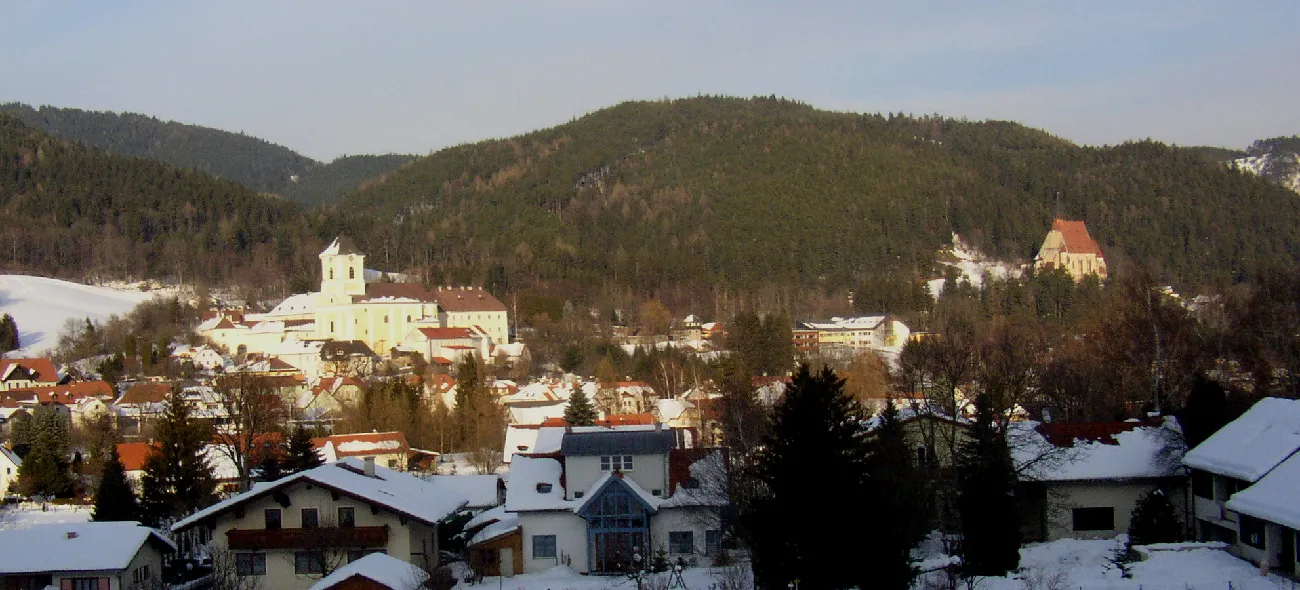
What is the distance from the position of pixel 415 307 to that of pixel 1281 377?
2557 inches

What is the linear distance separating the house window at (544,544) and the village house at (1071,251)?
4539 inches

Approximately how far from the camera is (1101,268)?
5290 inches

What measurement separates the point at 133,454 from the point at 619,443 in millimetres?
24739

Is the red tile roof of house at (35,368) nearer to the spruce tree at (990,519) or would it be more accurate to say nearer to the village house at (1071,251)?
the spruce tree at (990,519)

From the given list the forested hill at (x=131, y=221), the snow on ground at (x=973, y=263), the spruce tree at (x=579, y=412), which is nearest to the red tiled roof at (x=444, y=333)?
the forested hill at (x=131, y=221)

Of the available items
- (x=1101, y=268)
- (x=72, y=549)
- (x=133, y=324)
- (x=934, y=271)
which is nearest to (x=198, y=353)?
(x=133, y=324)

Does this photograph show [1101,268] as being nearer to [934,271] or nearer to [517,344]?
[934,271]

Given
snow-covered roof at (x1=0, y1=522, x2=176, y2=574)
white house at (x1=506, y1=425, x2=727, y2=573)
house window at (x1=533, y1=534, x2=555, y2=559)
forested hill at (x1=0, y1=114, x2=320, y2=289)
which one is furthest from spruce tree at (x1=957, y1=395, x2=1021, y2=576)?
forested hill at (x1=0, y1=114, x2=320, y2=289)

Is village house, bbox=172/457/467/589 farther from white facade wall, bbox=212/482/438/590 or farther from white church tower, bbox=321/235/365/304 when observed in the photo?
white church tower, bbox=321/235/365/304

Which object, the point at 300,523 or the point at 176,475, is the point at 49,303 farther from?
the point at 300,523

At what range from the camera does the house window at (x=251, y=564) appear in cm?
2377

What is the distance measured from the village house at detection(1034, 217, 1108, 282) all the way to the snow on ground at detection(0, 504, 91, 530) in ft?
369

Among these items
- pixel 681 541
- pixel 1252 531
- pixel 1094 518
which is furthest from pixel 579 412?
pixel 1252 531

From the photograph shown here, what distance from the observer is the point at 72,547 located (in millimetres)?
22188
